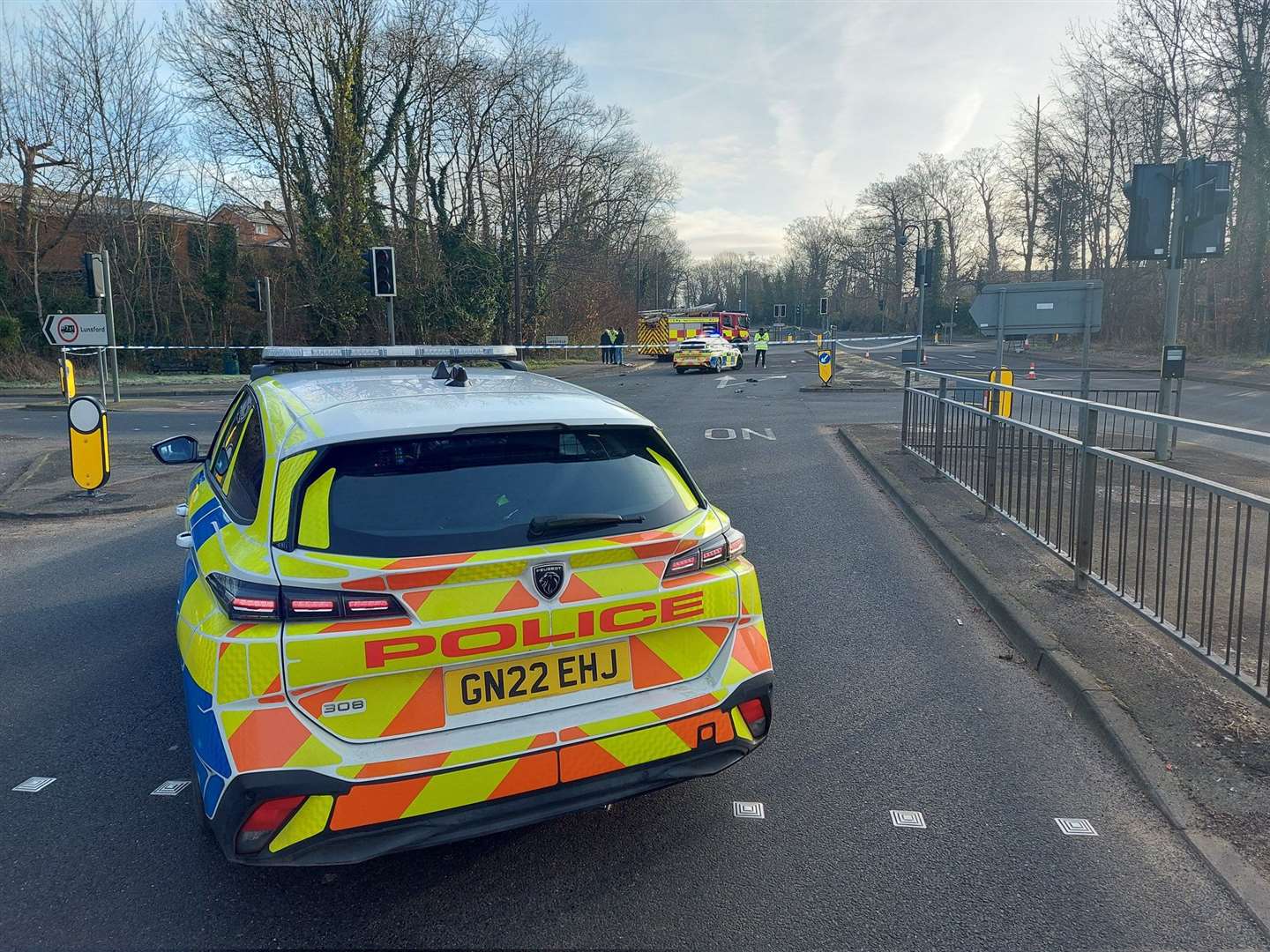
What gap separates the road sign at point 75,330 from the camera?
14.0m

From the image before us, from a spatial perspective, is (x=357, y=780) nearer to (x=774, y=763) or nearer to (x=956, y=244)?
(x=774, y=763)

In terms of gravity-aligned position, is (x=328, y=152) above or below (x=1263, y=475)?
above

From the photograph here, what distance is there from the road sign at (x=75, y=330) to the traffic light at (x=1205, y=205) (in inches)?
578

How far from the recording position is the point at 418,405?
3348mm

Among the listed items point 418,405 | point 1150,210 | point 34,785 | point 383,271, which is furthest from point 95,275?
point 418,405

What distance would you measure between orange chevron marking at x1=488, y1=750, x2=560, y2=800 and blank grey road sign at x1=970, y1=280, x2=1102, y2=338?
9.73 meters

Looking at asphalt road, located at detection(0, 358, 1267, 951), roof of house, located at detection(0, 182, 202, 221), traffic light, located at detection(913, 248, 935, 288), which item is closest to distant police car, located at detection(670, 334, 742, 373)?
traffic light, located at detection(913, 248, 935, 288)

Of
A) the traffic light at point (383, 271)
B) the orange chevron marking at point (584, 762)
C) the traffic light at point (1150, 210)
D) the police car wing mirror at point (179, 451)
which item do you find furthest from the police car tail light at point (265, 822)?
the traffic light at point (383, 271)

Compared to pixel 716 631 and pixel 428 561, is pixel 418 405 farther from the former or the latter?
pixel 716 631

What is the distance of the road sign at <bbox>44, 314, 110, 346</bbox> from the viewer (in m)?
14.0

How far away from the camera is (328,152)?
3291cm

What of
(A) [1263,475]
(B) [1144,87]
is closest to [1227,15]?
(B) [1144,87]

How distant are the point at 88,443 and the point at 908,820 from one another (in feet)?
31.1

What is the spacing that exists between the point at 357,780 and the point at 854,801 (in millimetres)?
1960
